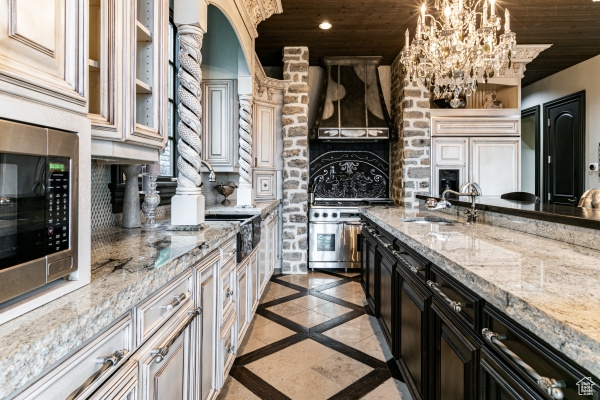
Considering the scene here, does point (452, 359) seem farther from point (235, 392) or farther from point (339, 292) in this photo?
point (339, 292)

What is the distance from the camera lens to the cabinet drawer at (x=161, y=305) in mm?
928

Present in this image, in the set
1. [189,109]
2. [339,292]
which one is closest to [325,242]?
[339,292]

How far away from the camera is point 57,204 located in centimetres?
75

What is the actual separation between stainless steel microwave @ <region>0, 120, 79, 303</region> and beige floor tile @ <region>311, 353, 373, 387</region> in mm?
1788

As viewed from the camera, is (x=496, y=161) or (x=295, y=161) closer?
(x=295, y=161)

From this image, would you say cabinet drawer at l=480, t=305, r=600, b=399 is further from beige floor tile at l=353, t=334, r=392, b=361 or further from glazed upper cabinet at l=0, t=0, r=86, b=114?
beige floor tile at l=353, t=334, r=392, b=361

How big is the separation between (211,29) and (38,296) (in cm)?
280

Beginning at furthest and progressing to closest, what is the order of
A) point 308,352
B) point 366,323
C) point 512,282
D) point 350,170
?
point 350,170
point 366,323
point 308,352
point 512,282

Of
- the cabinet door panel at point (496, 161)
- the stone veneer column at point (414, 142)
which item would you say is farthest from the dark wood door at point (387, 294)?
the cabinet door panel at point (496, 161)

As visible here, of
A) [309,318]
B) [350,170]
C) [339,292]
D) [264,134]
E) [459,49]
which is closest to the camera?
[459,49]

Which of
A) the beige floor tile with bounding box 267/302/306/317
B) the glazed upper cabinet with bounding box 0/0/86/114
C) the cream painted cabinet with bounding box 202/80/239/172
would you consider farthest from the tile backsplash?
the cream painted cabinet with bounding box 202/80/239/172

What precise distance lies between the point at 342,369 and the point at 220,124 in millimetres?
2739

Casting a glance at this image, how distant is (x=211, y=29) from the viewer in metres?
3.00

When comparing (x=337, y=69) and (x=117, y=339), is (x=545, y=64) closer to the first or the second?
(x=337, y=69)
